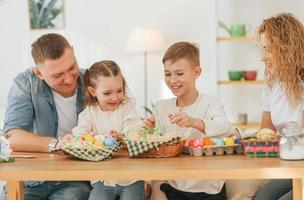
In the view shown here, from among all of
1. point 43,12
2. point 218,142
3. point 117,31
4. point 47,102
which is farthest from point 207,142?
point 43,12

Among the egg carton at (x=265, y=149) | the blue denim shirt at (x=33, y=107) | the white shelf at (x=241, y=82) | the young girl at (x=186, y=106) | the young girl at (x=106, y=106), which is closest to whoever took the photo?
the egg carton at (x=265, y=149)

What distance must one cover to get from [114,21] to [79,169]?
4.10 m

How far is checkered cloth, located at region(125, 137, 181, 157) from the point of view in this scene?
192cm

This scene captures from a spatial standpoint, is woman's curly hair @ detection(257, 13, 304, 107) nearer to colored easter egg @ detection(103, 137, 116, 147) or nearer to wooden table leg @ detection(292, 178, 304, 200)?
wooden table leg @ detection(292, 178, 304, 200)

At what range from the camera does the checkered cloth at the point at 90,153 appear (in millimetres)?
1883

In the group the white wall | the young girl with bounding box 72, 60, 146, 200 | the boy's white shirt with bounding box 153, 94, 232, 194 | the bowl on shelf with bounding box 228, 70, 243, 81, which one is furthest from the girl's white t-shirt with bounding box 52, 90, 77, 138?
the white wall

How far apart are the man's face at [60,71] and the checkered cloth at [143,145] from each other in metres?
0.53

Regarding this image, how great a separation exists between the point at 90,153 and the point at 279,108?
30.8 inches

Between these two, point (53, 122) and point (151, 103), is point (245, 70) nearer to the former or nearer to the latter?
point (151, 103)

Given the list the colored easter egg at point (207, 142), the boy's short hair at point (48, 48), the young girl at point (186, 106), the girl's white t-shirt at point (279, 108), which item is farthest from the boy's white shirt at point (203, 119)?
the boy's short hair at point (48, 48)

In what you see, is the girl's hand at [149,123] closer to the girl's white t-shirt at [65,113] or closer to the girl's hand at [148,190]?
the girl's hand at [148,190]

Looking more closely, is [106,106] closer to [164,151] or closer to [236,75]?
[164,151]

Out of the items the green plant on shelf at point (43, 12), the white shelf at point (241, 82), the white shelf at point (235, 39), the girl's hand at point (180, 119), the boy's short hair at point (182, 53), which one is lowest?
the white shelf at point (241, 82)

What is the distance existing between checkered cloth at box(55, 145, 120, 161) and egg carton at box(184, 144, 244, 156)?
0.90ft
